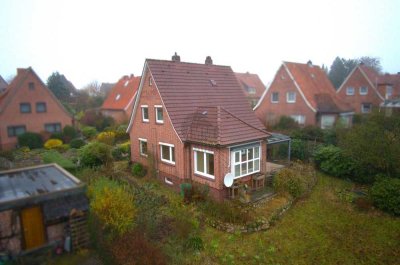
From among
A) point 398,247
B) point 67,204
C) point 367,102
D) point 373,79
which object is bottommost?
point 398,247

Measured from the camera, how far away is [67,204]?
25.3 feet

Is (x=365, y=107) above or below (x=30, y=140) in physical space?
above

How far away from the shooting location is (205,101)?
1778 cm

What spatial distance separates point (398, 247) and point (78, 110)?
183 ft

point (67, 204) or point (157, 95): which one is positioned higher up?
point (157, 95)

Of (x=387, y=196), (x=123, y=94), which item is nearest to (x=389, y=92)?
(x=387, y=196)

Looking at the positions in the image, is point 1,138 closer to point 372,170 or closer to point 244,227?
point 244,227

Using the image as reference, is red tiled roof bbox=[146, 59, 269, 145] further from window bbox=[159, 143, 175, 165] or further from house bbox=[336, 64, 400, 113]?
house bbox=[336, 64, 400, 113]

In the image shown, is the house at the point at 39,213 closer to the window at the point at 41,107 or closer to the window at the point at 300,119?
the window at the point at 41,107

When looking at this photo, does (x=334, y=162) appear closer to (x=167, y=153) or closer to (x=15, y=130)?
(x=167, y=153)

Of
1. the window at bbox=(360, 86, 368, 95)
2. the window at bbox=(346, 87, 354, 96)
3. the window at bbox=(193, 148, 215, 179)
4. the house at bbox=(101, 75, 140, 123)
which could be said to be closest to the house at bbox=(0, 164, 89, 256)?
the window at bbox=(193, 148, 215, 179)

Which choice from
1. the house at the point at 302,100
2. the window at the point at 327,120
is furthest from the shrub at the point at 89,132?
the window at the point at 327,120

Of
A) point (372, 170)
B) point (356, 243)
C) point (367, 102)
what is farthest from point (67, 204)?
point (367, 102)

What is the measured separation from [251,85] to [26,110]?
40439 millimetres
